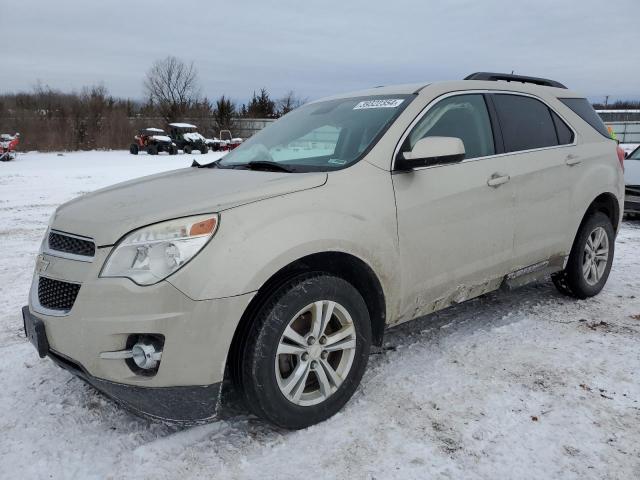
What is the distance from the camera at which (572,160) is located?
157 inches

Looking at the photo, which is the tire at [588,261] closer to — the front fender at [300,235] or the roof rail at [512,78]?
the roof rail at [512,78]

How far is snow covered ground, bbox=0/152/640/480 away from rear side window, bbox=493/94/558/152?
1.36 m

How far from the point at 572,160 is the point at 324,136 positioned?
205 cm

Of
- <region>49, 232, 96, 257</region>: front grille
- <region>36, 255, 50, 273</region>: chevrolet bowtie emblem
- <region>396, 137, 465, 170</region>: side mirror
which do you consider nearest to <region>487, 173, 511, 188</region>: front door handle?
<region>396, 137, 465, 170</region>: side mirror

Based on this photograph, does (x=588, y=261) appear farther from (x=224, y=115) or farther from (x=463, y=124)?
(x=224, y=115)

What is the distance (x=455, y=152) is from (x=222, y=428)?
1.94m

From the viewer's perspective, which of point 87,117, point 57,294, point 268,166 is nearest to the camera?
point 57,294

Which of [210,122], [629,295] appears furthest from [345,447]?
[210,122]

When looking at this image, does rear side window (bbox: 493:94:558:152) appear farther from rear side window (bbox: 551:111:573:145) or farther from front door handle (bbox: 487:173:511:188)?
front door handle (bbox: 487:173:511:188)

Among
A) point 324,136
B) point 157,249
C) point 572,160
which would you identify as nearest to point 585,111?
point 572,160

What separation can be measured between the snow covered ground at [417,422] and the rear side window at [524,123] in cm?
136

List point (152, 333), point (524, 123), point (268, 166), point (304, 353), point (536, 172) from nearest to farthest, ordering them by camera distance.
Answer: point (152, 333) → point (304, 353) → point (268, 166) → point (536, 172) → point (524, 123)

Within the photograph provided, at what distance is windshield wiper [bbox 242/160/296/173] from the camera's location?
292 centimetres

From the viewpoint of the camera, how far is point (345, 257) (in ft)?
8.68
